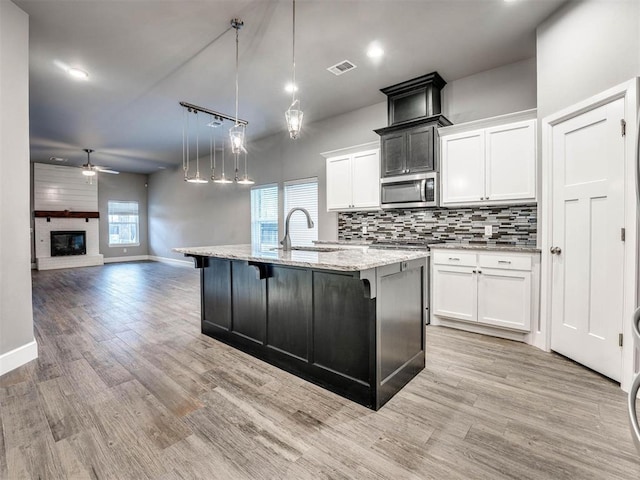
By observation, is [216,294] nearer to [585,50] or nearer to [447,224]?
[447,224]

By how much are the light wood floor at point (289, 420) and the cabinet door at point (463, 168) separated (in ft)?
5.55

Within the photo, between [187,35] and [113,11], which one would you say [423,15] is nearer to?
[187,35]

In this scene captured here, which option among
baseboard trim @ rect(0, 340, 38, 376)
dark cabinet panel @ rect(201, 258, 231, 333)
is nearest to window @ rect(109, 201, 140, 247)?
baseboard trim @ rect(0, 340, 38, 376)

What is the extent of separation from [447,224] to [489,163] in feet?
3.18

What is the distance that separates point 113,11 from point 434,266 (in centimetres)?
411

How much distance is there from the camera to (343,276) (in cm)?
212

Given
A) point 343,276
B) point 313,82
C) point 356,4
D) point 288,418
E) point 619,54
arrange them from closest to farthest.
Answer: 1. point 288,418
2. point 343,276
3. point 619,54
4. point 356,4
5. point 313,82

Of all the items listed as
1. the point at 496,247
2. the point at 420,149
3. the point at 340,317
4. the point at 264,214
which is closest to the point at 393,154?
the point at 420,149

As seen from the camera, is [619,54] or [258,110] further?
[258,110]

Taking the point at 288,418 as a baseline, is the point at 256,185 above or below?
above

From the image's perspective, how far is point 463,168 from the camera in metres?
3.69

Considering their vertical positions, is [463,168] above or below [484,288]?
above

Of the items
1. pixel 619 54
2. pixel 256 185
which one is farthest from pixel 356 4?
pixel 256 185

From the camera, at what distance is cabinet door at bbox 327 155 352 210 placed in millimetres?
4840
